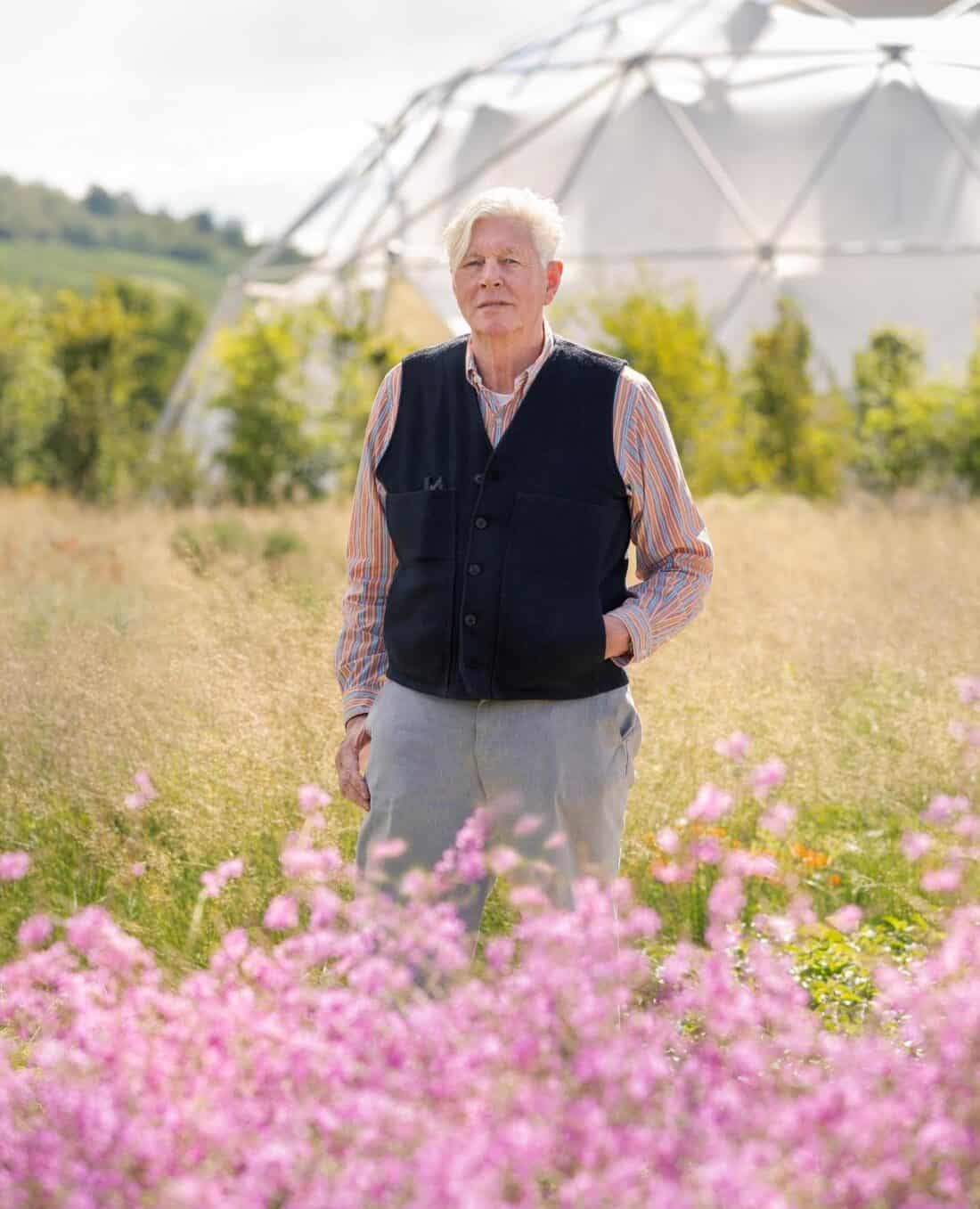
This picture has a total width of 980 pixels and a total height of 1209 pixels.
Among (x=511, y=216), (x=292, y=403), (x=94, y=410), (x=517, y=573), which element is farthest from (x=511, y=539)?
(x=94, y=410)

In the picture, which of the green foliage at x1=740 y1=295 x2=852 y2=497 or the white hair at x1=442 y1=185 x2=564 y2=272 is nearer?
the white hair at x1=442 y1=185 x2=564 y2=272

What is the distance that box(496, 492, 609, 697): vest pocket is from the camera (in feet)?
9.95

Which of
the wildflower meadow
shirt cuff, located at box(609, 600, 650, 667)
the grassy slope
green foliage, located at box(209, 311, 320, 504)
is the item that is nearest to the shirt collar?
shirt cuff, located at box(609, 600, 650, 667)

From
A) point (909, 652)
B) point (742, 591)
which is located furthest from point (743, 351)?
point (909, 652)

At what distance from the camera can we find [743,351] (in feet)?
81.8

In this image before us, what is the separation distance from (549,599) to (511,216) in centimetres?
79

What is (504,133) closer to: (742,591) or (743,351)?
(743,351)

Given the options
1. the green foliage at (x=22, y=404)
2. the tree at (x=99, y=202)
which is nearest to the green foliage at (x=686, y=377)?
the green foliage at (x=22, y=404)

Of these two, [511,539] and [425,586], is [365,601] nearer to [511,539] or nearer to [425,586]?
[425,586]

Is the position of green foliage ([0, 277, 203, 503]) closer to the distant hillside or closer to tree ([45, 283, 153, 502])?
tree ([45, 283, 153, 502])

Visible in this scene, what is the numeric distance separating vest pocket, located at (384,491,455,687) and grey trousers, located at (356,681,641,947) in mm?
93

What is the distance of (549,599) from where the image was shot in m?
Answer: 3.05

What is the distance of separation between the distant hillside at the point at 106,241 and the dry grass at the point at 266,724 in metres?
92.8

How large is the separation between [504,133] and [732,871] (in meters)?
27.4
